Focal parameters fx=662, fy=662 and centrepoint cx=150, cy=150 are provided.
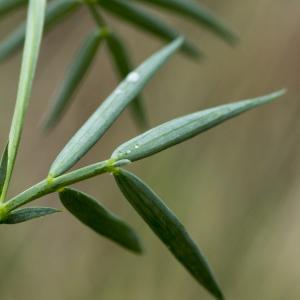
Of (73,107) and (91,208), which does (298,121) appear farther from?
(91,208)

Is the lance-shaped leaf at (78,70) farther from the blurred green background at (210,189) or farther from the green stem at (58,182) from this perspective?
the blurred green background at (210,189)

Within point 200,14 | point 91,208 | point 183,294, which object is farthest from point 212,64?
point 91,208

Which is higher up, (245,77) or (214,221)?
(245,77)

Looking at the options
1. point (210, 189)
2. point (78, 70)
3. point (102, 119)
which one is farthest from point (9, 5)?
point (210, 189)

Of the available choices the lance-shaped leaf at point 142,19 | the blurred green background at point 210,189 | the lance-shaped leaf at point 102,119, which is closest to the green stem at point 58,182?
the lance-shaped leaf at point 102,119

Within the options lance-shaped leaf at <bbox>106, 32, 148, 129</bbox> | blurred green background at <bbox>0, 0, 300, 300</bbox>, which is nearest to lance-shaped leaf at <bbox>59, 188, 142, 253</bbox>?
→ lance-shaped leaf at <bbox>106, 32, 148, 129</bbox>
